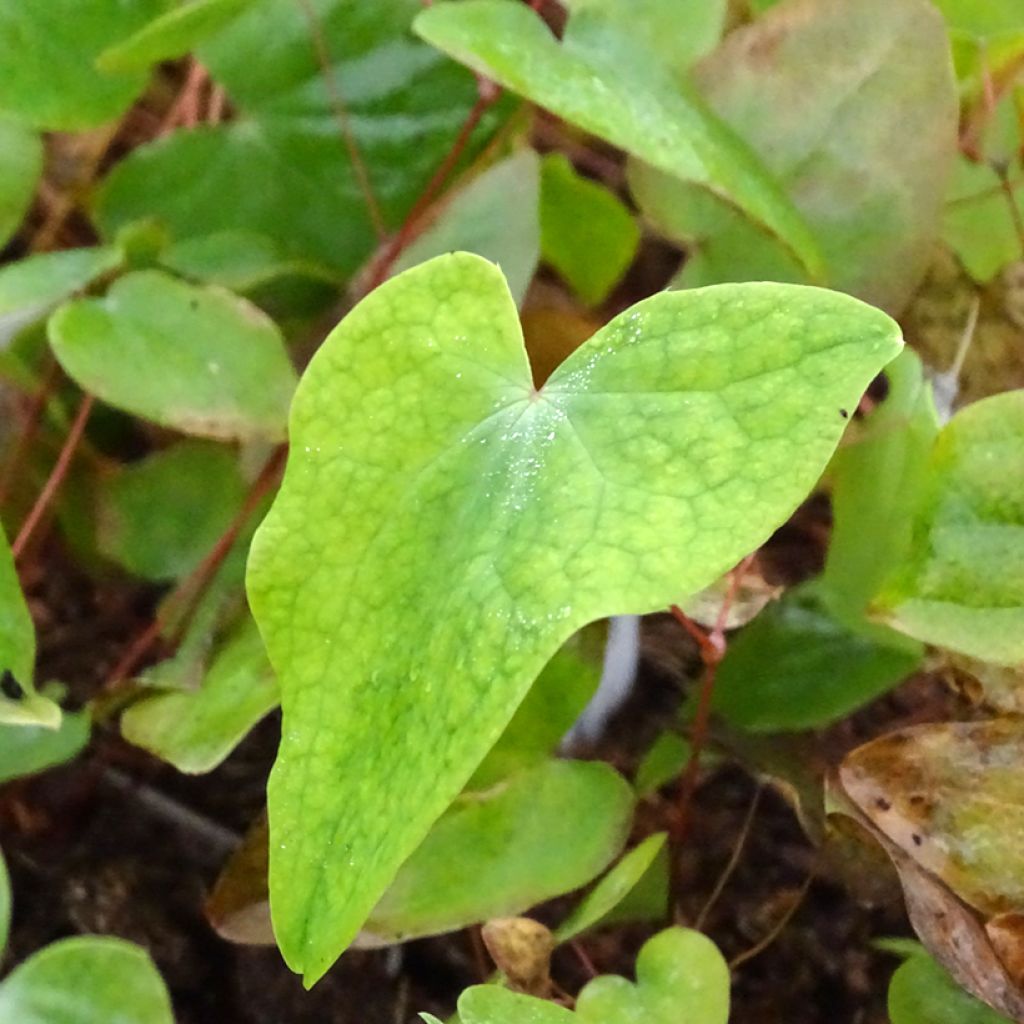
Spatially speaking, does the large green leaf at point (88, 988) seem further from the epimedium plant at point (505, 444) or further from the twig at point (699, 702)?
the twig at point (699, 702)

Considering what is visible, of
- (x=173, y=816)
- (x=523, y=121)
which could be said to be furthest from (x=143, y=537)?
(x=523, y=121)

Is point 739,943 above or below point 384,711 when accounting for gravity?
below

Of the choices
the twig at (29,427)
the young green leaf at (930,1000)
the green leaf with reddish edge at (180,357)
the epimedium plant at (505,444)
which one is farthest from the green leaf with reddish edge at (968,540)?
the twig at (29,427)

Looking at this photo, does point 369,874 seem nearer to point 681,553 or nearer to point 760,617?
point 681,553

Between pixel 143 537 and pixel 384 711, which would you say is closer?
pixel 384 711

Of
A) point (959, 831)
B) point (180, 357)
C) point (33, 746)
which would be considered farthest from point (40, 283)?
point (959, 831)

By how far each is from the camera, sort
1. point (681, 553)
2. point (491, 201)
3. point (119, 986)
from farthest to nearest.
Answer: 1. point (491, 201)
2. point (119, 986)
3. point (681, 553)

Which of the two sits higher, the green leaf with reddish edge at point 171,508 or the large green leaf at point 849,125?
the large green leaf at point 849,125
